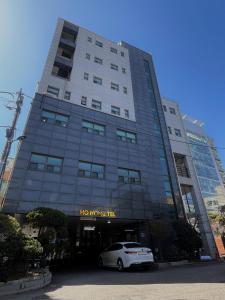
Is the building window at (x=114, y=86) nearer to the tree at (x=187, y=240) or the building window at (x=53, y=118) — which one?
the building window at (x=53, y=118)

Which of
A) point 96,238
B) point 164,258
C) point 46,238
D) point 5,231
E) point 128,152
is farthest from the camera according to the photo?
point 96,238

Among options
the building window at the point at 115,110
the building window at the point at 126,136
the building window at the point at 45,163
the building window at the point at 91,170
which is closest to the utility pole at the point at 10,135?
the building window at the point at 45,163

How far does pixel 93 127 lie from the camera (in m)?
22.7

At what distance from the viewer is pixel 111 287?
7.80 m

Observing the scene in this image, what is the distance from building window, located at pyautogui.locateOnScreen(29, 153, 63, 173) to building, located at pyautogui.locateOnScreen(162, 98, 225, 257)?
14.1 meters

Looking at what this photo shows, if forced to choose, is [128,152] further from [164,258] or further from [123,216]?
[164,258]

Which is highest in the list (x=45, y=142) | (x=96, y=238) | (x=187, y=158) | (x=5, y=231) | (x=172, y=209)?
(x=187, y=158)

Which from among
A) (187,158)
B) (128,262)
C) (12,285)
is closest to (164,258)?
(128,262)

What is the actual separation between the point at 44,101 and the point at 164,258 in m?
18.1

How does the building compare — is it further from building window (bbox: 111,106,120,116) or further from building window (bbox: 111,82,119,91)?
building window (bbox: 111,82,119,91)

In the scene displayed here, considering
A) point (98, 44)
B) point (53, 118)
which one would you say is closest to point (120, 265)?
point (53, 118)

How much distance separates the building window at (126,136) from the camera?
23.9 metres

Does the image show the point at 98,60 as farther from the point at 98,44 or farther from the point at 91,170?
the point at 91,170


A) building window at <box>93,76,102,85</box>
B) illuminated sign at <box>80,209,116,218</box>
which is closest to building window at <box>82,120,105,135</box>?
building window at <box>93,76,102,85</box>
